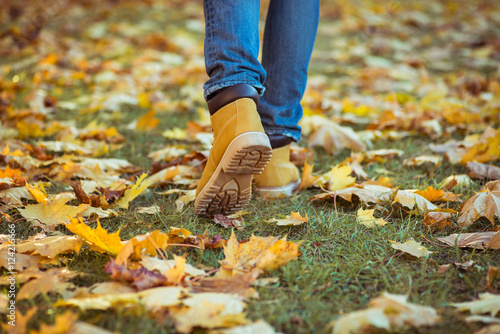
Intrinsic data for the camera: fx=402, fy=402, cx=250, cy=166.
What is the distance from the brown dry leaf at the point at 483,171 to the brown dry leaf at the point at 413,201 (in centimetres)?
44

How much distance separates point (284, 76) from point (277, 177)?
1.24 ft

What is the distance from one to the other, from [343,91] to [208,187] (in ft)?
8.04

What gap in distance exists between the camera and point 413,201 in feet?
4.40

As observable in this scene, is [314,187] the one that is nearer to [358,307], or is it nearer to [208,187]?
[208,187]

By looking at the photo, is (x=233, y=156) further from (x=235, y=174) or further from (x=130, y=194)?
(x=130, y=194)

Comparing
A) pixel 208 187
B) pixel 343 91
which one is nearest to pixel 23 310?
pixel 208 187

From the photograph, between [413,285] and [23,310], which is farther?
[413,285]

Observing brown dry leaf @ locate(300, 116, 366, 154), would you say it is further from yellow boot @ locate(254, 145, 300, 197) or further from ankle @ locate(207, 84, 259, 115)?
ankle @ locate(207, 84, 259, 115)

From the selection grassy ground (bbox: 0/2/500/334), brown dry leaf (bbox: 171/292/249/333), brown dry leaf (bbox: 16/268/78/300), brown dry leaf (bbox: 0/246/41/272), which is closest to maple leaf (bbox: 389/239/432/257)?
grassy ground (bbox: 0/2/500/334)

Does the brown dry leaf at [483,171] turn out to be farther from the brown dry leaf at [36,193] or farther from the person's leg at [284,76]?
the brown dry leaf at [36,193]

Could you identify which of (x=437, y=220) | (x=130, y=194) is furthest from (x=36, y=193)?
(x=437, y=220)

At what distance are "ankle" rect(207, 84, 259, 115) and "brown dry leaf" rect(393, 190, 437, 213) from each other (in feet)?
1.91

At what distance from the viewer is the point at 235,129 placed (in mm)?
1154

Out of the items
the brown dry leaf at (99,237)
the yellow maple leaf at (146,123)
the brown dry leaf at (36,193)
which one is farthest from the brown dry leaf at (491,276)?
the yellow maple leaf at (146,123)
